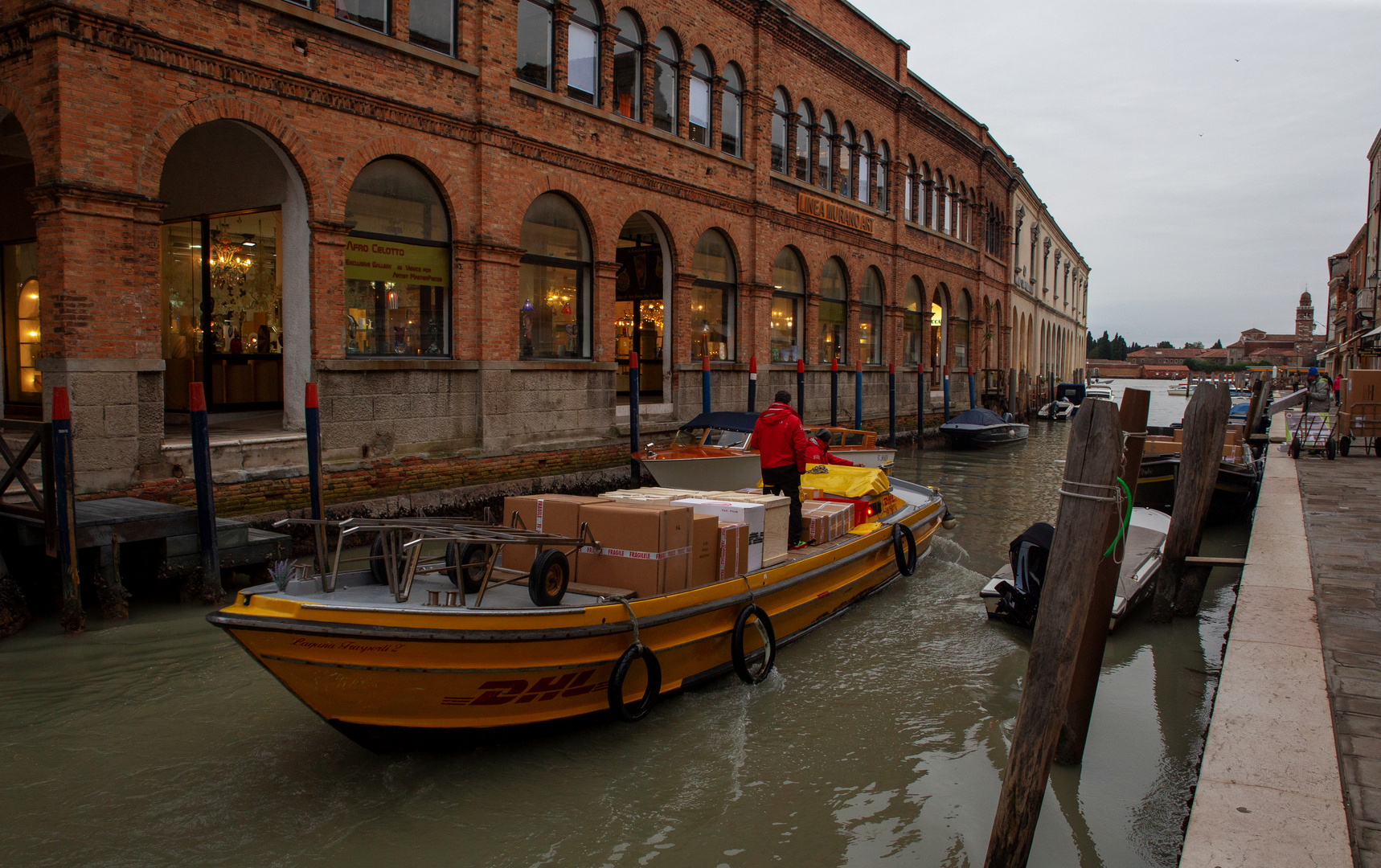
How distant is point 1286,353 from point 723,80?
152 metres

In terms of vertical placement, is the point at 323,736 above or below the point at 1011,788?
below

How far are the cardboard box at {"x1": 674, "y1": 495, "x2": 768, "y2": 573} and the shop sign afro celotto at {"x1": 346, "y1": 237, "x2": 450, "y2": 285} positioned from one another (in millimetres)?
7054

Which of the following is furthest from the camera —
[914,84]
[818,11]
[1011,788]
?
[914,84]

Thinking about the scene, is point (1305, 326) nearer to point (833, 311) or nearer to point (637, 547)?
point (833, 311)

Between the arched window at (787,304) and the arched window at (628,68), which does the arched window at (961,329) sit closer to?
the arched window at (787,304)

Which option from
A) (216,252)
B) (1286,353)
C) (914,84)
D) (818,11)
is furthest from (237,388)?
(1286,353)

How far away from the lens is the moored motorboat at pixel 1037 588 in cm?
865

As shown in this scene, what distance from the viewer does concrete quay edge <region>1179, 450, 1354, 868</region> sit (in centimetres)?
341

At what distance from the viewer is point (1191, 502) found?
8531mm

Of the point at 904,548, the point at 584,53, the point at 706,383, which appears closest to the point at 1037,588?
the point at 904,548

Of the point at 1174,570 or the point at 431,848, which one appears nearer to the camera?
the point at 431,848

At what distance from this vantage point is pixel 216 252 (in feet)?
46.5

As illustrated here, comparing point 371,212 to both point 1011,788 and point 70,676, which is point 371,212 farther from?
point 1011,788

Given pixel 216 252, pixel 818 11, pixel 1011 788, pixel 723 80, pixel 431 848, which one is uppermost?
pixel 818 11
